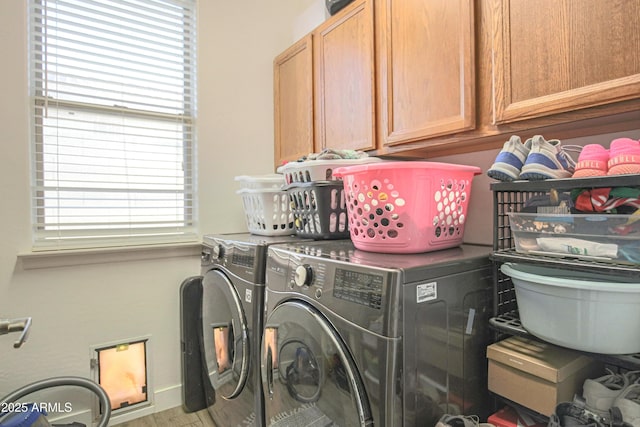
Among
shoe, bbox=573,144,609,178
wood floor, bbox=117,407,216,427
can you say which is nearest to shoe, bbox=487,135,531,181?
shoe, bbox=573,144,609,178

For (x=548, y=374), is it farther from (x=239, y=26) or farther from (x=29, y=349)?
(x=239, y=26)

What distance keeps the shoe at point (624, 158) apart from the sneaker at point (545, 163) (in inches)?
4.6

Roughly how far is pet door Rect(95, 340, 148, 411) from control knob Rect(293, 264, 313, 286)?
1421mm

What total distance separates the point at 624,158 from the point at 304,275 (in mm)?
878

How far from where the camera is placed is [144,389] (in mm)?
2072

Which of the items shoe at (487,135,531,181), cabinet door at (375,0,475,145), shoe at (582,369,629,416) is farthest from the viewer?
cabinet door at (375,0,475,145)

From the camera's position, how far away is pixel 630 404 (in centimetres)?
85

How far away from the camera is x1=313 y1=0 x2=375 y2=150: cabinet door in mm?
1649

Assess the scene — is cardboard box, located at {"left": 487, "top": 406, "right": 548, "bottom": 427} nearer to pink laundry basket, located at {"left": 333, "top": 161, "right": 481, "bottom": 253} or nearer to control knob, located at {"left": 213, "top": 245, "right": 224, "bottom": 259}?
pink laundry basket, located at {"left": 333, "top": 161, "right": 481, "bottom": 253}

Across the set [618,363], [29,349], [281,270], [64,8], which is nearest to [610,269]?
[618,363]

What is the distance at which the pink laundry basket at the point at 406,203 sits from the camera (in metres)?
1.16

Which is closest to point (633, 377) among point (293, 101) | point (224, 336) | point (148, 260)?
point (224, 336)

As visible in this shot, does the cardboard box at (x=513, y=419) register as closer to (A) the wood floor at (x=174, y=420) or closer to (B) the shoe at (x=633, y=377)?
(B) the shoe at (x=633, y=377)

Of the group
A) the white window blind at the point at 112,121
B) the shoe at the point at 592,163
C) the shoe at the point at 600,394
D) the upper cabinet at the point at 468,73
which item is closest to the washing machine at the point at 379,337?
the shoe at the point at 600,394
